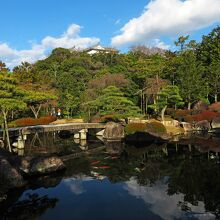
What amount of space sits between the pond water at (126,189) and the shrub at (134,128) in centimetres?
757

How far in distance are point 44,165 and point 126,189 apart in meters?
5.64

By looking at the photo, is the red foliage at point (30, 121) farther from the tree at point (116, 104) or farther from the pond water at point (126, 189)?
the pond water at point (126, 189)

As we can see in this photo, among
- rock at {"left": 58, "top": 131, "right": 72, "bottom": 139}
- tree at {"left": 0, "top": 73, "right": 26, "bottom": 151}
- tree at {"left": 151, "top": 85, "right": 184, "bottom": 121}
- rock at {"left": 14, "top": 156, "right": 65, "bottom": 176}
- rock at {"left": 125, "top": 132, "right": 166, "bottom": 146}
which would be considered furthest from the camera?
tree at {"left": 151, "top": 85, "right": 184, "bottom": 121}

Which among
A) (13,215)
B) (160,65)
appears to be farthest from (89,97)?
(13,215)

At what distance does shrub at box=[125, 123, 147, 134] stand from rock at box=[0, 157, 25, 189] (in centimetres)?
1919

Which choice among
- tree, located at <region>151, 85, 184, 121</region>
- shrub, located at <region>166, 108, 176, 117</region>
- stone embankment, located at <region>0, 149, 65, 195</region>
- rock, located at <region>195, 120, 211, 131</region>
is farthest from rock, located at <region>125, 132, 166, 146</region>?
stone embankment, located at <region>0, 149, 65, 195</region>

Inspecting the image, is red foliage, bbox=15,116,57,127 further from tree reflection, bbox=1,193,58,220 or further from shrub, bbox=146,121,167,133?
tree reflection, bbox=1,193,58,220

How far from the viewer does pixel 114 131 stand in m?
34.5

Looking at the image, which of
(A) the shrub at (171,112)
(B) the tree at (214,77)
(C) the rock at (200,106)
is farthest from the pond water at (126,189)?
(B) the tree at (214,77)

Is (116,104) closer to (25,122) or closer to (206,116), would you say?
(25,122)

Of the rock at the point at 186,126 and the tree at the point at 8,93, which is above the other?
the tree at the point at 8,93

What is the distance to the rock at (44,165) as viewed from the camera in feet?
61.1

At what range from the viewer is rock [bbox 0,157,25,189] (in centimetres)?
1572

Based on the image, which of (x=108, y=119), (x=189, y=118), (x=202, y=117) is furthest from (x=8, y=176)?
(x=202, y=117)
